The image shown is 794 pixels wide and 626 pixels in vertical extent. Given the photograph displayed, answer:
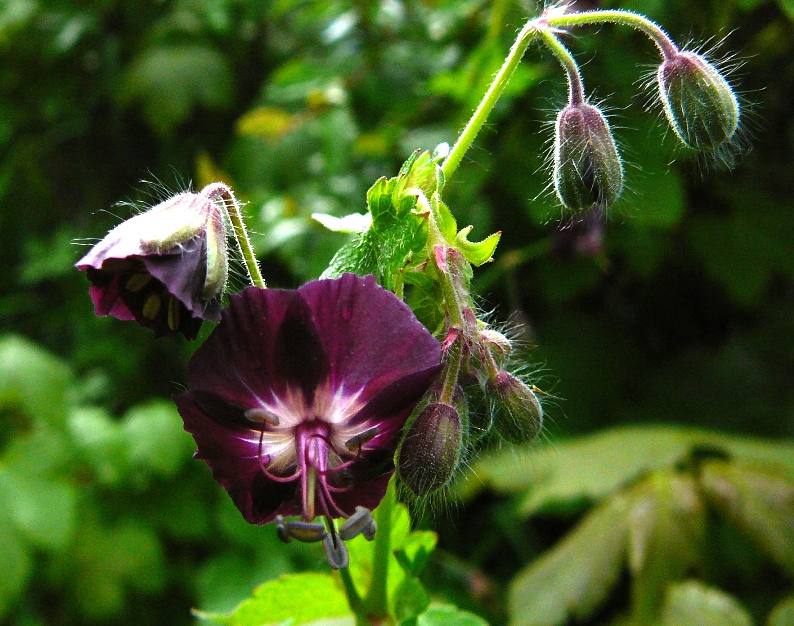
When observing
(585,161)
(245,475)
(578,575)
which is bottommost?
(578,575)

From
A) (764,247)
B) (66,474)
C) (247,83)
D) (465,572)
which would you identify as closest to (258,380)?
(465,572)

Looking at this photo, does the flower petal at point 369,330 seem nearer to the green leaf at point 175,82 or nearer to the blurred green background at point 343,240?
the blurred green background at point 343,240

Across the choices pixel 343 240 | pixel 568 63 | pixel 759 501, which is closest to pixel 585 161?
pixel 568 63

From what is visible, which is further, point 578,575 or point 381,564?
point 578,575

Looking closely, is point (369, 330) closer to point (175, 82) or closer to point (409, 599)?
point (409, 599)

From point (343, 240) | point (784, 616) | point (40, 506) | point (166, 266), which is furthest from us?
point (40, 506)

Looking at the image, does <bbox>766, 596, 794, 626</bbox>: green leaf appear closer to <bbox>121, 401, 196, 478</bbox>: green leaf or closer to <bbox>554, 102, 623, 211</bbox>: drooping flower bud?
<bbox>554, 102, 623, 211</bbox>: drooping flower bud
